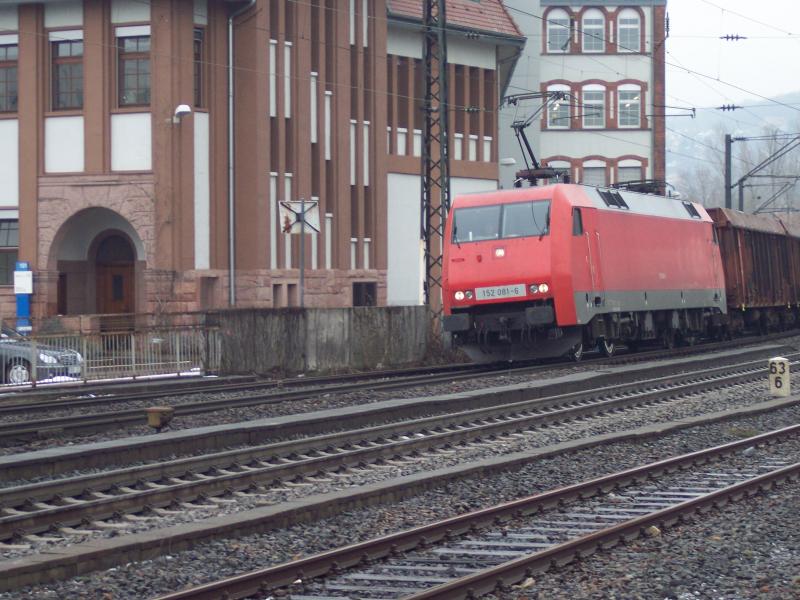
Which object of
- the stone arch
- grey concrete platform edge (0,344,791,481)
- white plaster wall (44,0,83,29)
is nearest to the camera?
grey concrete platform edge (0,344,791,481)

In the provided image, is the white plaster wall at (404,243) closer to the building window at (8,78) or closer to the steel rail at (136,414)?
the building window at (8,78)

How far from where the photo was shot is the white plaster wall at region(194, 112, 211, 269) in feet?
105

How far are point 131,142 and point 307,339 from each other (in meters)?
8.89

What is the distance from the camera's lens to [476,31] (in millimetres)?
40500

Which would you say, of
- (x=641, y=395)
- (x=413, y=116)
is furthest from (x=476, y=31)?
(x=641, y=395)

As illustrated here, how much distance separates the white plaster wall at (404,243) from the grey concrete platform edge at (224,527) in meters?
25.5

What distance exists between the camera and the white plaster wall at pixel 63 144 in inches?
1247

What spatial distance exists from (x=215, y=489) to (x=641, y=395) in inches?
364

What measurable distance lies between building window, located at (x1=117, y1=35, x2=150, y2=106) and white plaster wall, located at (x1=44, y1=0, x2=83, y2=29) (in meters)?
1.19

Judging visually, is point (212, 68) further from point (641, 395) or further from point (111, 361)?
point (641, 395)

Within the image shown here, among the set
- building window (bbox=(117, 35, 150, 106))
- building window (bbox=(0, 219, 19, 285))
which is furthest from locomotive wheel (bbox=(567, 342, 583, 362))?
building window (bbox=(0, 219, 19, 285))

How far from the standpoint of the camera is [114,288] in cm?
3369

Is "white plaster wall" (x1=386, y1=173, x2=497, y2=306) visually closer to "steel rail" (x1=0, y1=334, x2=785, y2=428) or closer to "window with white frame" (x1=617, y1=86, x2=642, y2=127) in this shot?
"steel rail" (x1=0, y1=334, x2=785, y2=428)

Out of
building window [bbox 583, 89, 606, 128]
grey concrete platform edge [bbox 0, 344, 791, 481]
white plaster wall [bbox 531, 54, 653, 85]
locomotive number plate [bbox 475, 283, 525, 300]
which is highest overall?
white plaster wall [bbox 531, 54, 653, 85]
